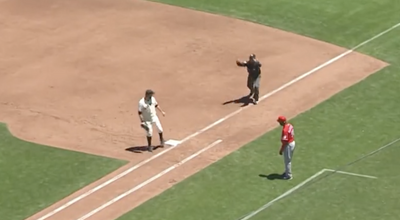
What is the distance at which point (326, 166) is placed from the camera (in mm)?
30516

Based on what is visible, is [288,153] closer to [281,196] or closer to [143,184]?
[281,196]

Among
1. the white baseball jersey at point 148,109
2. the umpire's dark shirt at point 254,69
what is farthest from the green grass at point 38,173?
the umpire's dark shirt at point 254,69

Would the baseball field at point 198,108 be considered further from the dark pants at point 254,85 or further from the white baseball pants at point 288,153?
the white baseball pants at point 288,153

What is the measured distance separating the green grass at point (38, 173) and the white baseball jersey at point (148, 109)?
1.55 meters

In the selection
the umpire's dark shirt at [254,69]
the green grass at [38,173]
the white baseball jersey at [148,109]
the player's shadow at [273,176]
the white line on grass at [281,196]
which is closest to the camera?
the white line on grass at [281,196]

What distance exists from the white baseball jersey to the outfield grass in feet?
7.74

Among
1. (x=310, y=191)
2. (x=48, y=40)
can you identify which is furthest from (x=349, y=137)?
(x=48, y=40)

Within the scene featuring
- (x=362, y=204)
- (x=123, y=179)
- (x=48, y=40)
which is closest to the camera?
(x=362, y=204)

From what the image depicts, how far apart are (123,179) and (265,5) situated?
14530mm

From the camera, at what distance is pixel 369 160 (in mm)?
30781

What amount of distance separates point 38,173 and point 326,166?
7951 mm

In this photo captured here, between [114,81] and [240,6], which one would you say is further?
[240,6]

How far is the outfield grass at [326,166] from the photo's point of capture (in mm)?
28250

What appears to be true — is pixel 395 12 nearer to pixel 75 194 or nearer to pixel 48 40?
pixel 48 40
